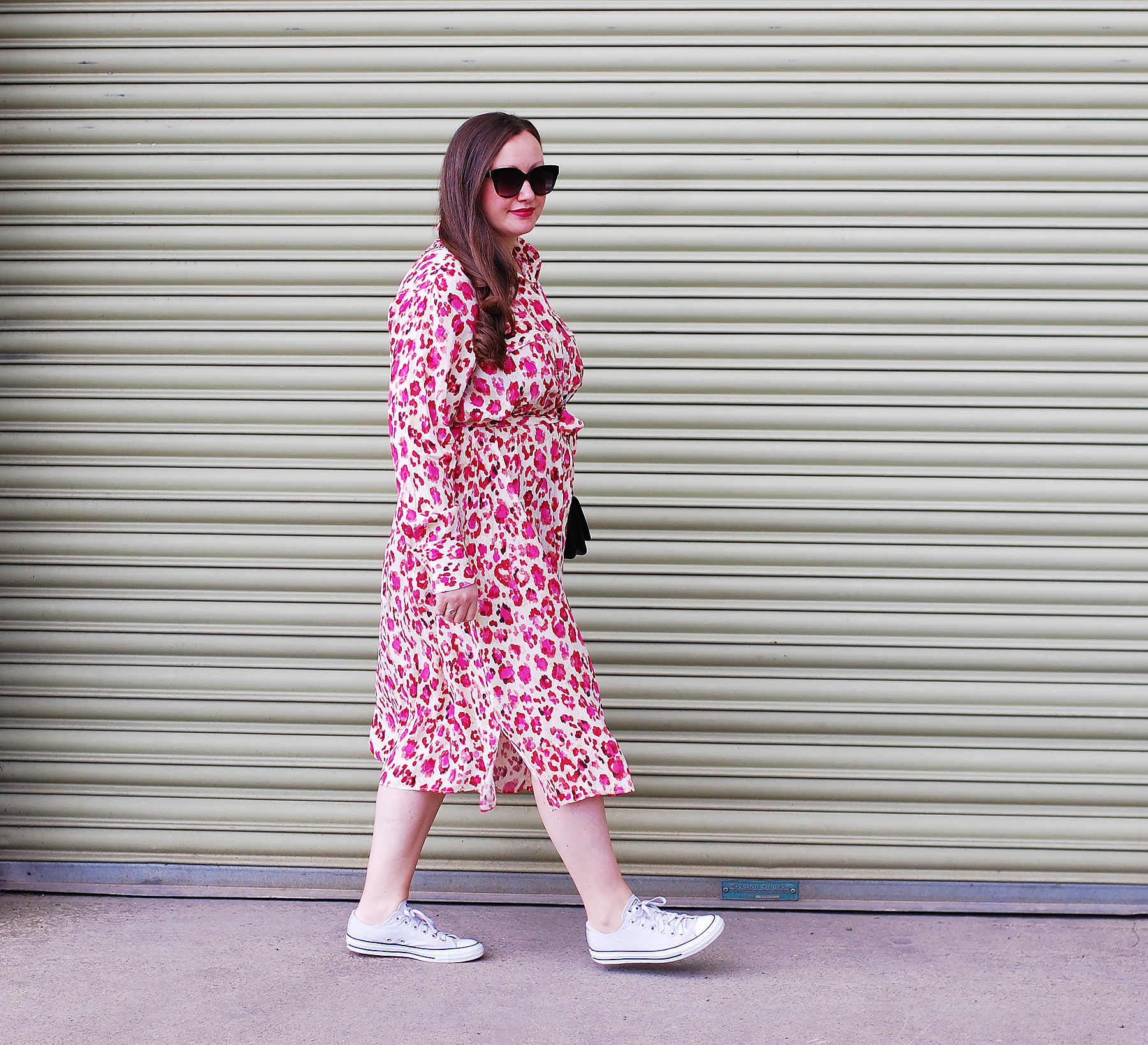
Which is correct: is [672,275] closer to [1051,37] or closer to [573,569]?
[573,569]

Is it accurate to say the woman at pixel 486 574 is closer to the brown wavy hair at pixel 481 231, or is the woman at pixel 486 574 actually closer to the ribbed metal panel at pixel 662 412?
the brown wavy hair at pixel 481 231

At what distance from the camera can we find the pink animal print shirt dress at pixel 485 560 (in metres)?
2.51

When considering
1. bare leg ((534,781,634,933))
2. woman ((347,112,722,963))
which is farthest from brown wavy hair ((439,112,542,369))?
bare leg ((534,781,634,933))

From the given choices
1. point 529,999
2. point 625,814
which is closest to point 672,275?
point 625,814

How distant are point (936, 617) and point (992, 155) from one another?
1.27 metres

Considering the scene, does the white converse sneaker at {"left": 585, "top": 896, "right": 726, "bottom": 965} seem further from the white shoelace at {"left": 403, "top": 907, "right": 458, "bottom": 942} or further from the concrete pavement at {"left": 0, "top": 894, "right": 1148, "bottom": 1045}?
the white shoelace at {"left": 403, "top": 907, "right": 458, "bottom": 942}

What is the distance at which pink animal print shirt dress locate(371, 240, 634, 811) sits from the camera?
2514mm

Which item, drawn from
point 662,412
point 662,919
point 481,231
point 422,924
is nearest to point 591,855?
point 662,919

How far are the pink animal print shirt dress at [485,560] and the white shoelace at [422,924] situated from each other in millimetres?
349

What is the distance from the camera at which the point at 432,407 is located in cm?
250

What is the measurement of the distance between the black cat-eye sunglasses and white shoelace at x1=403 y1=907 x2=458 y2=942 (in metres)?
1.74

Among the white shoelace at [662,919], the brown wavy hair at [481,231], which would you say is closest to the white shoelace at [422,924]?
the white shoelace at [662,919]

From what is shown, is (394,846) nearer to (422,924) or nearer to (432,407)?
(422,924)

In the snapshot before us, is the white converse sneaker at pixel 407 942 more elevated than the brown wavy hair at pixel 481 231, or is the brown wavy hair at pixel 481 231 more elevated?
the brown wavy hair at pixel 481 231
